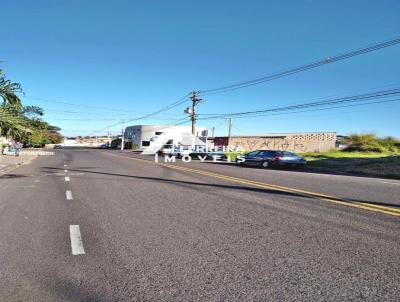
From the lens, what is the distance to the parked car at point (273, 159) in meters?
27.4

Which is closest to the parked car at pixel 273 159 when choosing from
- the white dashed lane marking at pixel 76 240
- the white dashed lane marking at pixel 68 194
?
the white dashed lane marking at pixel 68 194

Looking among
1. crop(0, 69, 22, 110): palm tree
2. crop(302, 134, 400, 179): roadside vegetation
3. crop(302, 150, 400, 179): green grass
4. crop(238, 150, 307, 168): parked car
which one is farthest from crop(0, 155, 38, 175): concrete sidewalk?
crop(302, 150, 400, 179): green grass

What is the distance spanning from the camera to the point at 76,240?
5.98 metres

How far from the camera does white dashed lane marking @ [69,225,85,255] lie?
17.7 ft

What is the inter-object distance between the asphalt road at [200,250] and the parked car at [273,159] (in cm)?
1737

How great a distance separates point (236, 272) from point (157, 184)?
9893mm

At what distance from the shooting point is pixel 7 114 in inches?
429

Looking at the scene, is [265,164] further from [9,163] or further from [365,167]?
[9,163]

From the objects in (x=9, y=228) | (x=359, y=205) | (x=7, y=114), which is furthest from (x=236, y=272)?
(x=7, y=114)

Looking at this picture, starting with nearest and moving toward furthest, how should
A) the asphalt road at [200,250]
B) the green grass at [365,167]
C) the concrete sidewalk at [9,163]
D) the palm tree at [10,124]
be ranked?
the asphalt road at [200,250] → the palm tree at [10,124] → the concrete sidewalk at [9,163] → the green grass at [365,167]

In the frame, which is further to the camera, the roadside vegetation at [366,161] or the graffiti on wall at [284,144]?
the graffiti on wall at [284,144]

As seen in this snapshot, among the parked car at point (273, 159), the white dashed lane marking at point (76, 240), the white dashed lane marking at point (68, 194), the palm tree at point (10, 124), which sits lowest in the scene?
the white dashed lane marking at point (76, 240)

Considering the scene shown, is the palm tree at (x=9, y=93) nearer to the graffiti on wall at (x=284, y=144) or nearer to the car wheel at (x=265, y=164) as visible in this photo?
the car wheel at (x=265, y=164)

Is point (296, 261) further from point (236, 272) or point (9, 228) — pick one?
point (9, 228)
